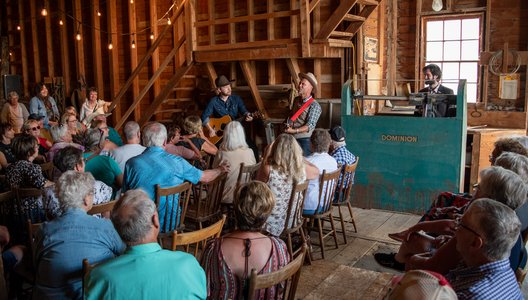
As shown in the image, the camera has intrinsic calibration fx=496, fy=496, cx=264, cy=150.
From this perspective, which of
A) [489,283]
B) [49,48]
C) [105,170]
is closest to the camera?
[489,283]

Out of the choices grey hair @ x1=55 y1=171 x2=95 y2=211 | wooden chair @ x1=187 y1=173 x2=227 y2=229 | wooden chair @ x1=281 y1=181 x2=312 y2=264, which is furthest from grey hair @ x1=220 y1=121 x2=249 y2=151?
grey hair @ x1=55 y1=171 x2=95 y2=211

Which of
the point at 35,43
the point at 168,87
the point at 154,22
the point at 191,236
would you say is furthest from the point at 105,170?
the point at 35,43

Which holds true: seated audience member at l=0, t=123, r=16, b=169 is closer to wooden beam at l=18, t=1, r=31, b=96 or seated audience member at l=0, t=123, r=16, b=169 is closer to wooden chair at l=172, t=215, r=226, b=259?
wooden chair at l=172, t=215, r=226, b=259

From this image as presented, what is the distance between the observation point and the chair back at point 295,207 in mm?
3781

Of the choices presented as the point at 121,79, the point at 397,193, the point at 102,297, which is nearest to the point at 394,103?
the point at 397,193

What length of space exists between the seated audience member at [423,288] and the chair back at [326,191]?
2.77 meters

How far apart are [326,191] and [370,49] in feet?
13.2

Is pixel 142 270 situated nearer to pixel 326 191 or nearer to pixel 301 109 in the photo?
pixel 326 191

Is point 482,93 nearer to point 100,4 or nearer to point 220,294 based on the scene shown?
point 220,294

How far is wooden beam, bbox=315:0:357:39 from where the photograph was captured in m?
6.37

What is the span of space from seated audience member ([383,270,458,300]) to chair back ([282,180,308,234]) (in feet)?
7.77

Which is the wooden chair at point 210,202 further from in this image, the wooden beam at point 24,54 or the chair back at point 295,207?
the wooden beam at point 24,54

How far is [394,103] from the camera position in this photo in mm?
8281

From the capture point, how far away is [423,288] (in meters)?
1.32
